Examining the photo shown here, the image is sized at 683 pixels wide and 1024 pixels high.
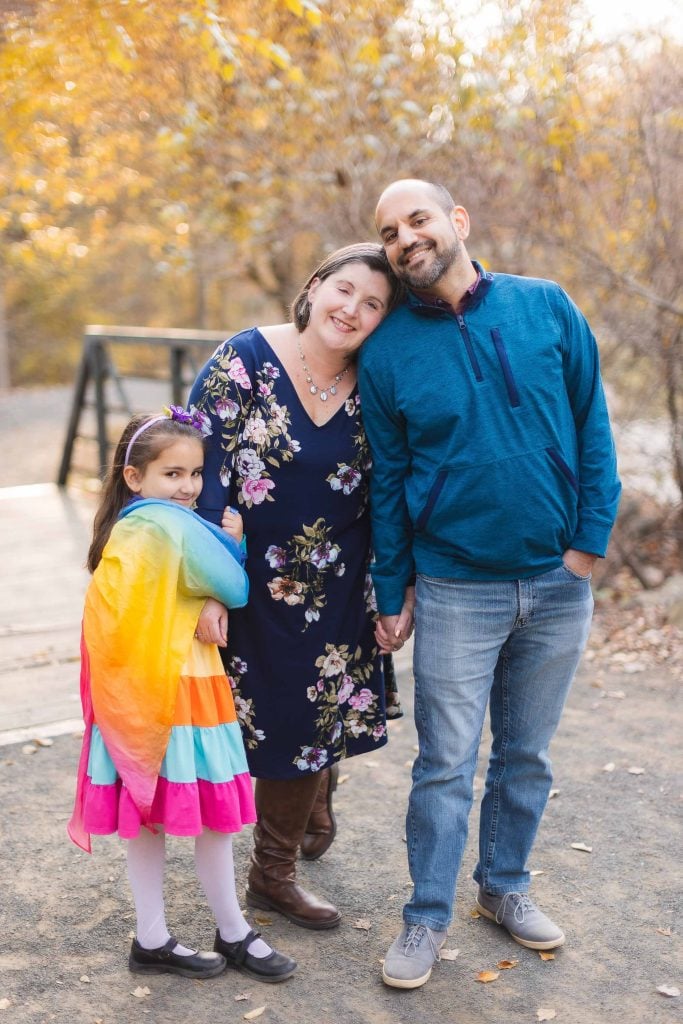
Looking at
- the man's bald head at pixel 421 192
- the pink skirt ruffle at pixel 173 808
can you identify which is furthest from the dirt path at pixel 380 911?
the man's bald head at pixel 421 192

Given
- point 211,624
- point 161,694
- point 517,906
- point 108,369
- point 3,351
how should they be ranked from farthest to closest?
point 3,351, point 108,369, point 517,906, point 211,624, point 161,694

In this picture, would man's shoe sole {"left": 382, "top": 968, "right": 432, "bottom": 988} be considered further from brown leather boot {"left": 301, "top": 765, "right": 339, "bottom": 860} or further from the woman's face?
the woman's face

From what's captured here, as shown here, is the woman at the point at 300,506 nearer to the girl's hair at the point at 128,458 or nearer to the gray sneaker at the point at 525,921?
the girl's hair at the point at 128,458

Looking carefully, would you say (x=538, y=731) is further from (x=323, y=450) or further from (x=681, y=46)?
(x=681, y=46)

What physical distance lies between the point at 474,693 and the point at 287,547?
0.56 meters

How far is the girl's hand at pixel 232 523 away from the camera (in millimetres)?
2465

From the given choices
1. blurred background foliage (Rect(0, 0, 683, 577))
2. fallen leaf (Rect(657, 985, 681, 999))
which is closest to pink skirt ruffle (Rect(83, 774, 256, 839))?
fallen leaf (Rect(657, 985, 681, 999))

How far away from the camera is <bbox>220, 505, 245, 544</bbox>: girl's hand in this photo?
2.46 metres

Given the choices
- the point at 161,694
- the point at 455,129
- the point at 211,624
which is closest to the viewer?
the point at 161,694

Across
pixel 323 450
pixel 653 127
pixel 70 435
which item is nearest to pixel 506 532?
pixel 323 450

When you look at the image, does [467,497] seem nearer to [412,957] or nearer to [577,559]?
[577,559]

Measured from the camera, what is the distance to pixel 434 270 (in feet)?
7.72

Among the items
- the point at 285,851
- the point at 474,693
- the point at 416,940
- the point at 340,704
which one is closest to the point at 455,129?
the point at 340,704

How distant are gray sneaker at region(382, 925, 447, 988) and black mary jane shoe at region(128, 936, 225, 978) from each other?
400 millimetres
